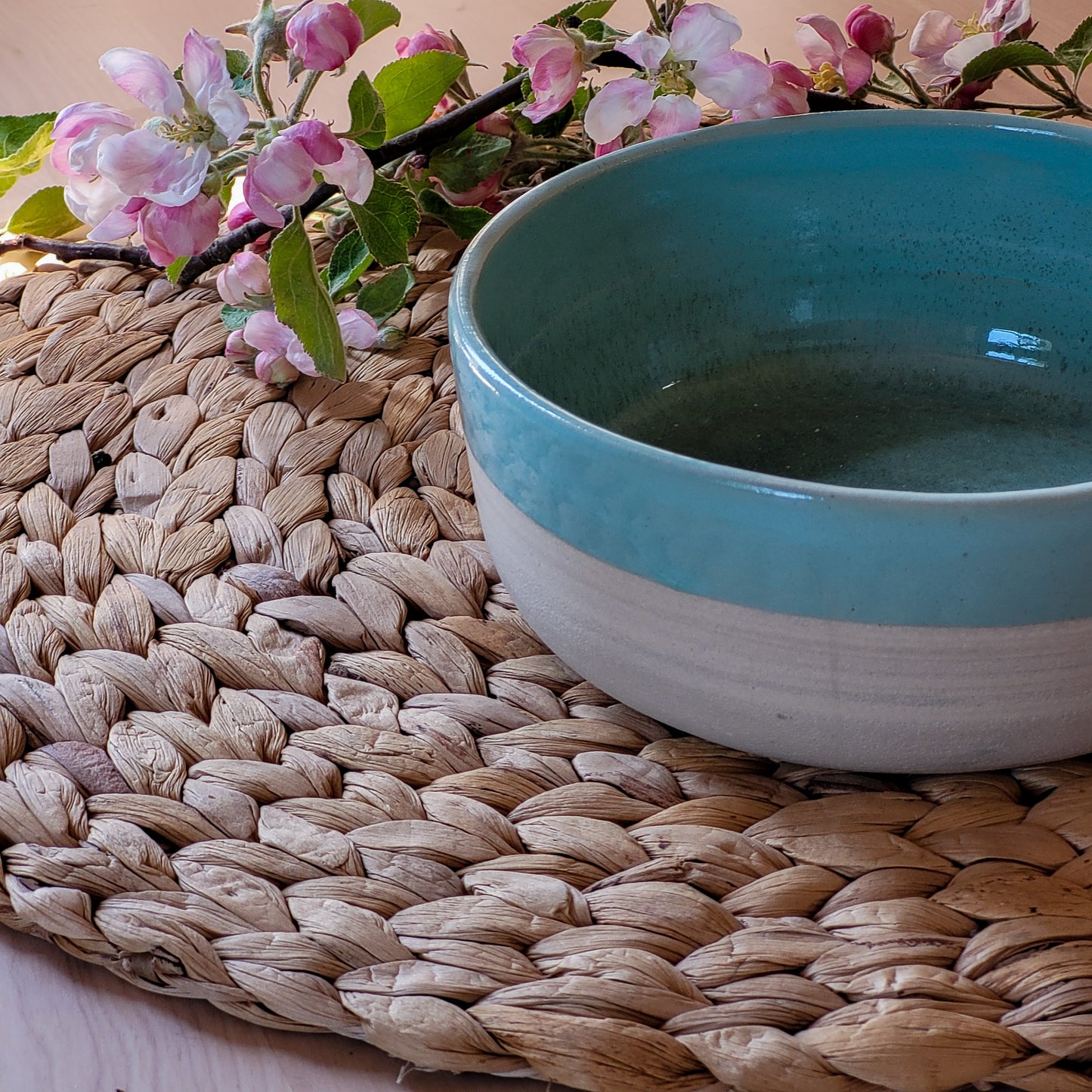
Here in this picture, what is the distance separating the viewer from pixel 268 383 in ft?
1.83

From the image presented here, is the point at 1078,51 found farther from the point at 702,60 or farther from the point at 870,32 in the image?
the point at 702,60

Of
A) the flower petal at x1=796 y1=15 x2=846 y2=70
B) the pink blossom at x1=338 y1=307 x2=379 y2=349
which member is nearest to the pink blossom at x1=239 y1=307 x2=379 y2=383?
the pink blossom at x1=338 y1=307 x2=379 y2=349

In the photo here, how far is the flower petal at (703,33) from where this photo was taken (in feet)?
1.63

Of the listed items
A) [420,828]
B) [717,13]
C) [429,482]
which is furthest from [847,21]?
[420,828]

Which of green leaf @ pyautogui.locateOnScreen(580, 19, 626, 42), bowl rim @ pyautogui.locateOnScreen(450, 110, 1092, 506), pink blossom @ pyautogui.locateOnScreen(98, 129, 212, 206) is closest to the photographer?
bowl rim @ pyautogui.locateOnScreen(450, 110, 1092, 506)

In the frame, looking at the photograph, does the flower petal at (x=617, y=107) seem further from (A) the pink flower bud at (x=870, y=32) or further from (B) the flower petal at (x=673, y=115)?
(A) the pink flower bud at (x=870, y=32)

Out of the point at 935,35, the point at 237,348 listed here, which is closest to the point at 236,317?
the point at 237,348

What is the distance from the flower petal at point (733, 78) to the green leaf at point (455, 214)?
0.38ft

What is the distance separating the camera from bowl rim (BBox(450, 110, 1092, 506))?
11.7 inches

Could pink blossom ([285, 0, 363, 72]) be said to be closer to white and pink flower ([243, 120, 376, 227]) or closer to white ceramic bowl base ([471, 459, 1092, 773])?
white and pink flower ([243, 120, 376, 227])

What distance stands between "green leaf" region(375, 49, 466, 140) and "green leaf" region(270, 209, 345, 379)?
0.31 feet

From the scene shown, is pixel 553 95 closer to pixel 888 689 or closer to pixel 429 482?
pixel 429 482

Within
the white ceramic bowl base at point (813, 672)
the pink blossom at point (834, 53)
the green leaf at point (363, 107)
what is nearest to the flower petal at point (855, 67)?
the pink blossom at point (834, 53)

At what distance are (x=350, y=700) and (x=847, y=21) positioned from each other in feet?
1.25
